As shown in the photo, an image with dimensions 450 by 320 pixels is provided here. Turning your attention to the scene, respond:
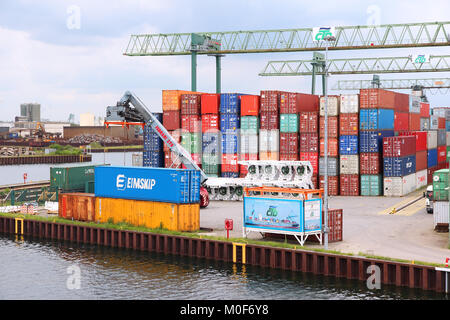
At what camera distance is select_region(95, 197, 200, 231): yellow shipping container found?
4756cm

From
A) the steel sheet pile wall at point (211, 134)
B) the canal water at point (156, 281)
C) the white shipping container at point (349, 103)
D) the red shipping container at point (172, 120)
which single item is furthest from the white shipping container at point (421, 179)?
the canal water at point (156, 281)

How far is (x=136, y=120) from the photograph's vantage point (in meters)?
64.8

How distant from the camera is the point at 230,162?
7288 centimetres

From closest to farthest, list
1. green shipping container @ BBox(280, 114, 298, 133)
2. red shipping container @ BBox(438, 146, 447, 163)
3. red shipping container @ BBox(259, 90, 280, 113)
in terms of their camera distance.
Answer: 1. green shipping container @ BBox(280, 114, 298, 133)
2. red shipping container @ BBox(259, 90, 280, 113)
3. red shipping container @ BBox(438, 146, 447, 163)

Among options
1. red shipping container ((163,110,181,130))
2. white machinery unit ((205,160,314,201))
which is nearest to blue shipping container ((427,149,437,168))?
white machinery unit ((205,160,314,201))

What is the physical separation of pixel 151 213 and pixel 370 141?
3122 cm

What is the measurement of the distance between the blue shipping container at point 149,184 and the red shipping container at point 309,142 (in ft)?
84.2

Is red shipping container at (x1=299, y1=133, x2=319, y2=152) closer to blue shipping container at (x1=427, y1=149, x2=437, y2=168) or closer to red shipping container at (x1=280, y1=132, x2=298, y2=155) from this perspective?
red shipping container at (x1=280, y1=132, x2=298, y2=155)

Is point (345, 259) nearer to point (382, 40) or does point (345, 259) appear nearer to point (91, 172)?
point (91, 172)

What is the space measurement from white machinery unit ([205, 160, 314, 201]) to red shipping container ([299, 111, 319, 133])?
23.1 feet

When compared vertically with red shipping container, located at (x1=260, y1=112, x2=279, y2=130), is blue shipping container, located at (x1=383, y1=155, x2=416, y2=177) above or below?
below

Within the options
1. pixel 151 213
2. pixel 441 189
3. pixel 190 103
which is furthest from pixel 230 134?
pixel 441 189

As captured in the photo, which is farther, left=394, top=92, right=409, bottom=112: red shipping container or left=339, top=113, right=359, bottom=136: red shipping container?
left=394, top=92, right=409, bottom=112: red shipping container
